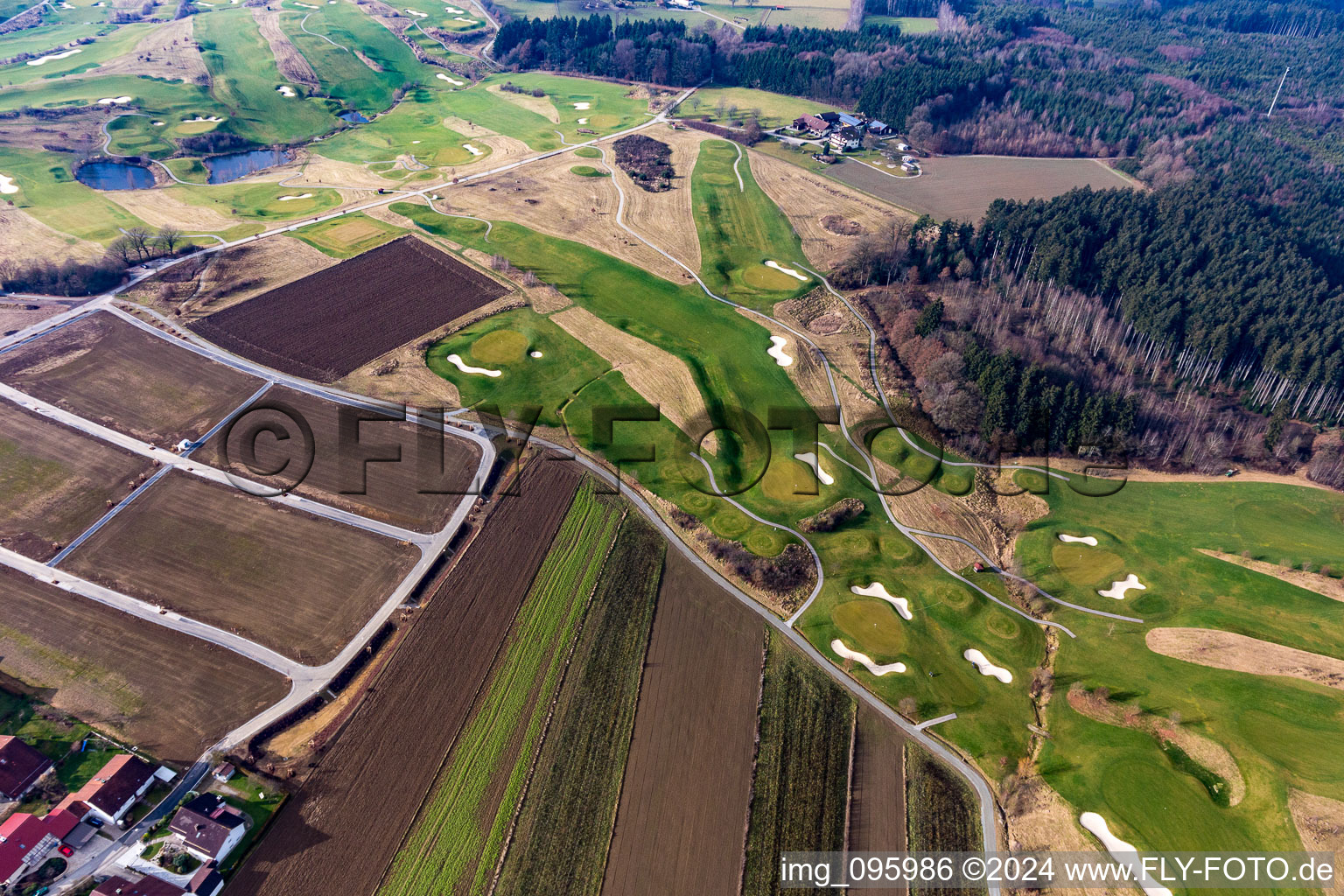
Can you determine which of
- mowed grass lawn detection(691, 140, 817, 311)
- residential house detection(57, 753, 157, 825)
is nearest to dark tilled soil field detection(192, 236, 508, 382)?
mowed grass lawn detection(691, 140, 817, 311)

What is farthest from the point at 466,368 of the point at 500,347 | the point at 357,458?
the point at 357,458

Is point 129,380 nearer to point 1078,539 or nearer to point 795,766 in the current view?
point 795,766

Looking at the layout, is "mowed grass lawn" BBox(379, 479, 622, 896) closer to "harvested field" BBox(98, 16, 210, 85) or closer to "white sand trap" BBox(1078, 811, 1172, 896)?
"white sand trap" BBox(1078, 811, 1172, 896)

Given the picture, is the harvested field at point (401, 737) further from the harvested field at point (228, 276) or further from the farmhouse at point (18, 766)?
the harvested field at point (228, 276)

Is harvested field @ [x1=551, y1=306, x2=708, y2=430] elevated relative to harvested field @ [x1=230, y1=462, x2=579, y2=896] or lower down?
elevated

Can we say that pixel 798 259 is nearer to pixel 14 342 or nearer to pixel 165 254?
pixel 165 254
